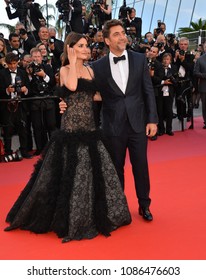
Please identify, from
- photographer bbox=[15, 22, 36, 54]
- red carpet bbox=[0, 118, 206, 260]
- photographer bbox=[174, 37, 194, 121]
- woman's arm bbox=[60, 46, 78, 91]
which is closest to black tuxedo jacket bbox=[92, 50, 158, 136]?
woman's arm bbox=[60, 46, 78, 91]

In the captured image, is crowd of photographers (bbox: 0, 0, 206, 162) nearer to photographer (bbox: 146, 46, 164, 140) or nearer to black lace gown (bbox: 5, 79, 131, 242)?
photographer (bbox: 146, 46, 164, 140)

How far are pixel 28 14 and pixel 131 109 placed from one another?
19.2 ft

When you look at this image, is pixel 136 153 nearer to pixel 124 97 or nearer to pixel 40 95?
pixel 124 97

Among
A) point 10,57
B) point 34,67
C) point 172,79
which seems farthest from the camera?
point 172,79

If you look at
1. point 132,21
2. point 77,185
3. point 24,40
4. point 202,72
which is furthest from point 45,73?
point 132,21

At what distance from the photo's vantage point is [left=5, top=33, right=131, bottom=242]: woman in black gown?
121 inches

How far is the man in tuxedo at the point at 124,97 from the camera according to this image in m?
3.21

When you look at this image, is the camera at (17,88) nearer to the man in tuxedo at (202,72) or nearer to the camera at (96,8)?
the man in tuxedo at (202,72)

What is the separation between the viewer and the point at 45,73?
6090 mm

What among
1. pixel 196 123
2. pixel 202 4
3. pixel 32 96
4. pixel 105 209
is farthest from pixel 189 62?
pixel 202 4

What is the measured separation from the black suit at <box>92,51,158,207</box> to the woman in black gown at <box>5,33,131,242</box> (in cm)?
13

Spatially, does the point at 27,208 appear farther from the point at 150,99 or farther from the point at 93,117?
the point at 150,99

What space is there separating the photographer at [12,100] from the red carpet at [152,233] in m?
0.98

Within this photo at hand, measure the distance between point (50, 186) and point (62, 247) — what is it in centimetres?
51
